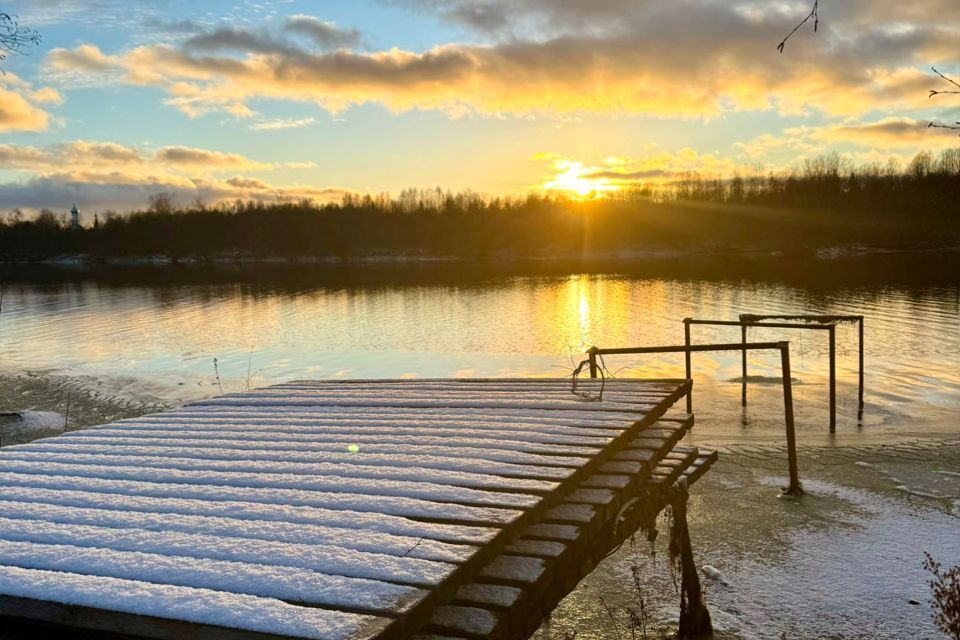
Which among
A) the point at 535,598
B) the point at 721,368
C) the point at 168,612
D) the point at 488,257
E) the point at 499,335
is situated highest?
the point at 488,257

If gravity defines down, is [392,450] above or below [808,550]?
above

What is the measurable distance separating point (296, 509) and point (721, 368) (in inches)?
623

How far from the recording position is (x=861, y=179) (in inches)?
4978

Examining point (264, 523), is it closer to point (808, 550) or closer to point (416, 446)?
point (416, 446)

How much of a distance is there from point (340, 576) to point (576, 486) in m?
1.72

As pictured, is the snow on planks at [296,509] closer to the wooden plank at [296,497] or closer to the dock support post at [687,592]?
the wooden plank at [296,497]

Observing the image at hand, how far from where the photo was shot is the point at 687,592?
529cm

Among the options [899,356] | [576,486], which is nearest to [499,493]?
[576,486]

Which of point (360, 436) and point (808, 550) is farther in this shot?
point (808, 550)

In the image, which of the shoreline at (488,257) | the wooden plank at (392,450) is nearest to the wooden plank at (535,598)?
the wooden plank at (392,450)

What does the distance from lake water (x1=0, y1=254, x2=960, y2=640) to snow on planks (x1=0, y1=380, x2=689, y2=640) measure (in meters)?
1.75

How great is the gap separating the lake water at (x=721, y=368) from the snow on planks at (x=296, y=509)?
175 centimetres

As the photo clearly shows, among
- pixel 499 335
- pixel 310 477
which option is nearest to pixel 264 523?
pixel 310 477

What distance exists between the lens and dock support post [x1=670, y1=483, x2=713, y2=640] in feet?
17.1
